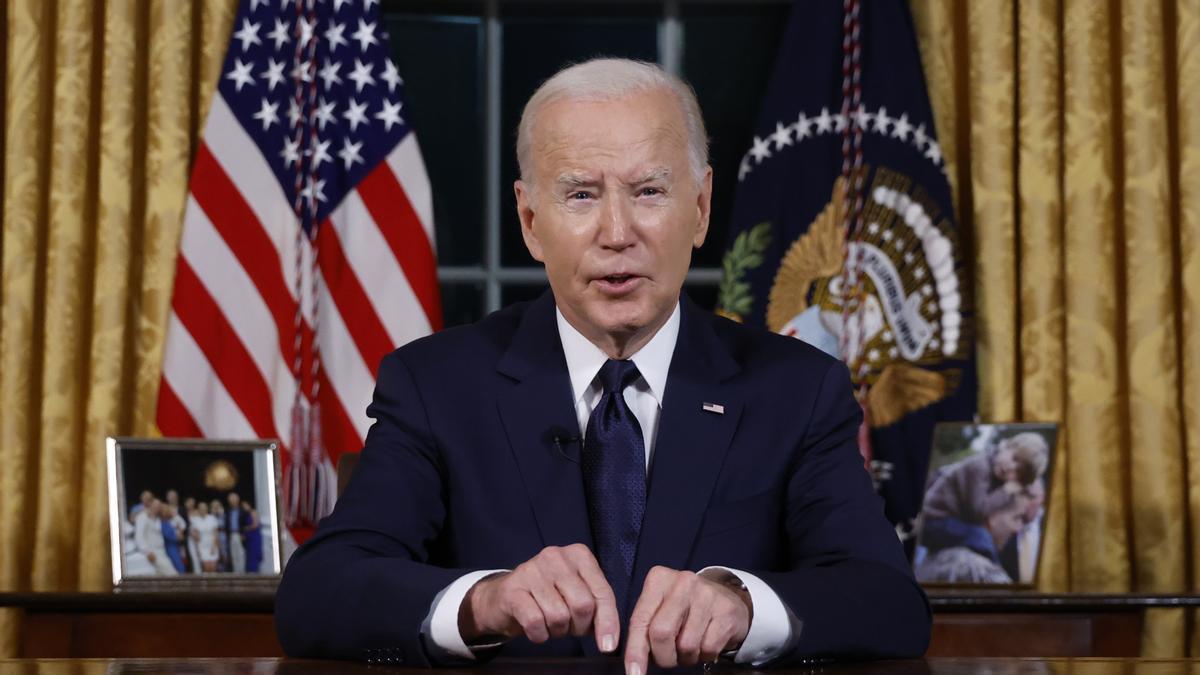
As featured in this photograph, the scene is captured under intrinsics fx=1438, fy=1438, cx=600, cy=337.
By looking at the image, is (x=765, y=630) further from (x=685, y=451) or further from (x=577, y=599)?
(x=685, y=451)

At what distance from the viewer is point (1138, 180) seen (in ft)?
11.7

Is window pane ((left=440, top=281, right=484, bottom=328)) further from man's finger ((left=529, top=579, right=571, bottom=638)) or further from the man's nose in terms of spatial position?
man's finger ((left=529, top=579, right=571, bottom=638))

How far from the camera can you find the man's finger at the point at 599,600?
1.44 m

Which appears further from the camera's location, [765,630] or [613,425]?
[613,425]

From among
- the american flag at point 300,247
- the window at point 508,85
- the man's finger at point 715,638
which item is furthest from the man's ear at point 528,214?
the window at point 508,85

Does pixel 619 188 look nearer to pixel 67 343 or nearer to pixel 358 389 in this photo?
pixel 358 389

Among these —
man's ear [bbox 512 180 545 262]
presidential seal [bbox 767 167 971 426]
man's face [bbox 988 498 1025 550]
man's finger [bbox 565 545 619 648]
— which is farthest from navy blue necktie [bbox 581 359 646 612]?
Result: presidential seal [bbox 767 167 971 426]

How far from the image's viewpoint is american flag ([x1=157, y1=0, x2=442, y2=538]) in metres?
3.54

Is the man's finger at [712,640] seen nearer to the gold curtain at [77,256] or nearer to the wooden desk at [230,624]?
the wooden desk at [230,624]

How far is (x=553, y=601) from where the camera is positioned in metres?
1.47

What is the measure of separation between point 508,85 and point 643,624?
2.98 m

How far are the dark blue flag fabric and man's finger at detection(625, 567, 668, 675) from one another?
208cm

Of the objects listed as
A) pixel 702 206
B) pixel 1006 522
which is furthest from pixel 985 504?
pixel 702 206

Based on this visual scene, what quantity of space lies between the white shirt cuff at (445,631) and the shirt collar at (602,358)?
498mm
